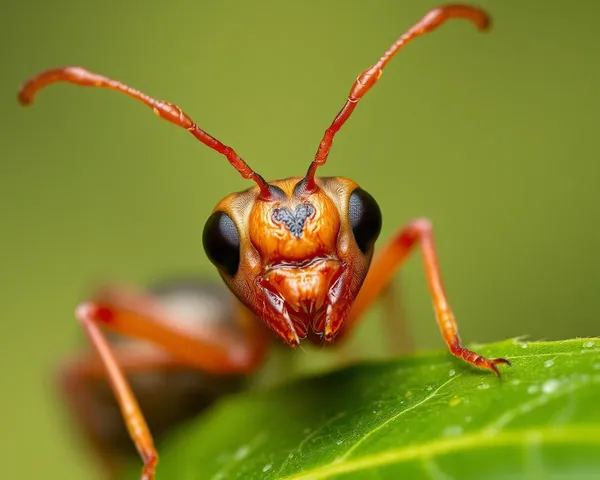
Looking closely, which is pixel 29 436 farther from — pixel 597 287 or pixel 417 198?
pixel 597 287

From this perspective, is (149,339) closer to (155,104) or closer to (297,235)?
(155,104)

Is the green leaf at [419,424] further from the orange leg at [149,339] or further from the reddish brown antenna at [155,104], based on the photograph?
the reddish brown antenna at [155,104]

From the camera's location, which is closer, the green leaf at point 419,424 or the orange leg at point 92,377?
the green leaf at point 419,424

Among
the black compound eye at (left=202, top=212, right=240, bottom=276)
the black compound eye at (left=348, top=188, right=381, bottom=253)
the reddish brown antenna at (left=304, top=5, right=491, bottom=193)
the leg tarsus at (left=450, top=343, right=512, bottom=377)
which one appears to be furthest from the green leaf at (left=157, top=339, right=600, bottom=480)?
the reddish brown antenna at (left=304, top=5, right=491, bottom=193)

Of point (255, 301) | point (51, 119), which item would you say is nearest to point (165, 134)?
point (51, 119)

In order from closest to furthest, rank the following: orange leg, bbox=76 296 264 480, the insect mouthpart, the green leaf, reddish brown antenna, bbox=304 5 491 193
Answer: the green leaf
the insect mouthpart
reddish brown antenna, bbox=304 5 491 193
orange leg, bbox=76 296 264 480

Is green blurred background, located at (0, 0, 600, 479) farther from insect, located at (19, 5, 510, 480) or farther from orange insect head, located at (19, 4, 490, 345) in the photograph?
orange insect head, located at (19, 4, 490, 345)

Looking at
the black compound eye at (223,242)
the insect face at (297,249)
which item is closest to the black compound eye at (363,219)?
the insect face at (297,249)
